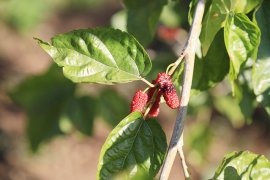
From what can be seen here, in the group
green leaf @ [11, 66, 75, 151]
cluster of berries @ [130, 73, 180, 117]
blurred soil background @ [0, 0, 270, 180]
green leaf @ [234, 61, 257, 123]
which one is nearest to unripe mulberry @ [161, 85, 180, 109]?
cluster of berries @ [130, 73, 180, 117]

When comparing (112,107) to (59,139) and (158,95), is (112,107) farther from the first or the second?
(59,139)

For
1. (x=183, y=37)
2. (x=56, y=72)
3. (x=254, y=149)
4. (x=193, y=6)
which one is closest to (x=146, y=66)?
(x=193, y=6)

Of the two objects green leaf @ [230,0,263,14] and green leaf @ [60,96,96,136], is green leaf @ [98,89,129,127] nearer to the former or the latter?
green leaf @ [60,96,96,136]

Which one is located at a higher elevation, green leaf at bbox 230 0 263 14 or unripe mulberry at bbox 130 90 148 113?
green leaf at bbox 230 0 263 14

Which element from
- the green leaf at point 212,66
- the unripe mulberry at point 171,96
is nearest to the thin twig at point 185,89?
the unripe mulberry at point 171,96

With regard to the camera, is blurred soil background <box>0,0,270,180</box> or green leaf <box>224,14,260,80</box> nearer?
green leaf <box>224,14,260,80</box>

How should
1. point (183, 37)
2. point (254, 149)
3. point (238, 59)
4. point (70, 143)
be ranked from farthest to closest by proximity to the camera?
point (70, 143) < point (254, 149) < point (183, 37) < point (238, 59)

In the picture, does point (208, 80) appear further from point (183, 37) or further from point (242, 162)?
point (183, 37)

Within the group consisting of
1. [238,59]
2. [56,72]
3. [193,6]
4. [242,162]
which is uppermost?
[56,72]
